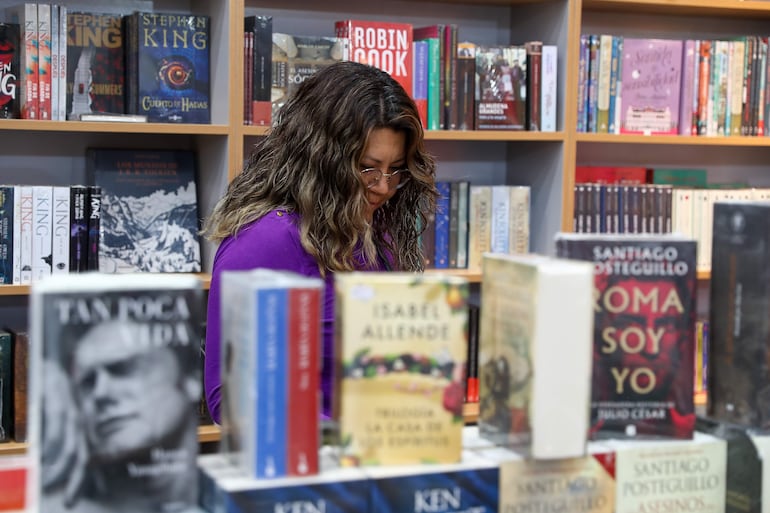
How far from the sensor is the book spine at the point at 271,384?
107 cm

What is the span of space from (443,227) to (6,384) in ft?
4.01

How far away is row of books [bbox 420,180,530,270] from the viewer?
3.00 meters

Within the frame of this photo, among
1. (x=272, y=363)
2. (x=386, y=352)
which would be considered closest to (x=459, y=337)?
(x=386, y=352)

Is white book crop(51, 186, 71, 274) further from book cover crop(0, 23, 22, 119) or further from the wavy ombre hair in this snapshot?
the wavy ombre hair

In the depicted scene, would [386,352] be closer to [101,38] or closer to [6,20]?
[101,38]

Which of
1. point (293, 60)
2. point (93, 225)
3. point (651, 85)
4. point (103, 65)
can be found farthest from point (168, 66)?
point (651, 85)

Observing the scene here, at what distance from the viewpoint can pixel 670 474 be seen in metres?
1.27

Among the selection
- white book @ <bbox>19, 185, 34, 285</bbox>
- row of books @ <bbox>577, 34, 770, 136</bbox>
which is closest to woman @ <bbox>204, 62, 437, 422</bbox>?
white book @ <bbox>19, 185, 34, 285</bbox>

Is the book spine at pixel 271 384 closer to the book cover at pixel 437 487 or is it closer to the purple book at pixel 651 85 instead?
the book cover at pixel 437 487

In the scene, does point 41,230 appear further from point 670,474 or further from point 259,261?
point 670,474

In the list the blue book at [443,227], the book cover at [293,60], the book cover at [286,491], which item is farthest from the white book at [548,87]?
the book cover at [286,491]

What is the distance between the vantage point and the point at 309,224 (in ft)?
6.27

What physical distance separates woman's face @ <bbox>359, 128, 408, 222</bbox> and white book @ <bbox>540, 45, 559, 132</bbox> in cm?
110

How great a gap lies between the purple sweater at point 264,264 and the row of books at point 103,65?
881 millimetres
